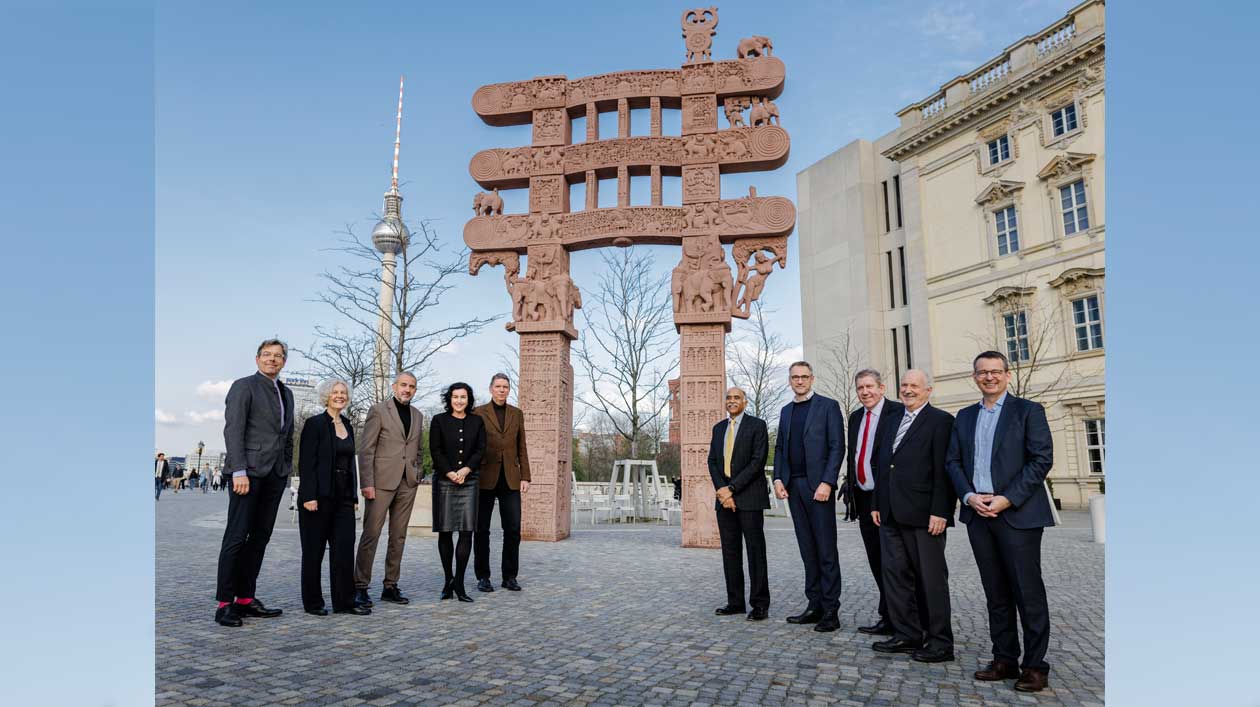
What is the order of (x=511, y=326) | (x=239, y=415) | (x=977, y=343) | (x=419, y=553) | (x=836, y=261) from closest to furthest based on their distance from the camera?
(x=239, y=415), (x=419, y=553), (x=511, y=326), (x=977, y=343), (x=836, y=261)

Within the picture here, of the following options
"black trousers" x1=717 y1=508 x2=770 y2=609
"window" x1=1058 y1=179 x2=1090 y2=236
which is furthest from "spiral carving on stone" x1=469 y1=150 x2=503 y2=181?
"window" x1=1058 y1=179 x2=1090 y2=236

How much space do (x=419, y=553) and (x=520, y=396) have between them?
3.16 metres

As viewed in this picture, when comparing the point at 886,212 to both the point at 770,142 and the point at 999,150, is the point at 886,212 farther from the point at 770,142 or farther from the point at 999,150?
the point at 770,142

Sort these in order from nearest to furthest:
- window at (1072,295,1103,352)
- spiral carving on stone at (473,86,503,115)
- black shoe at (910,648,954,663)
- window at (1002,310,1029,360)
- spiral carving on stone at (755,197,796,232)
Result: black shoe at (910,648,954,663) → spiral carving on stone at (755,197,796,232) → spiral carving on stone at (473,86,503,115) → window at (1072,295,1103,352) → window at (1002,310,1029,360)

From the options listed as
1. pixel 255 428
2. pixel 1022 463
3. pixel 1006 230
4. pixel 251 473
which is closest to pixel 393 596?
pixel 251 473

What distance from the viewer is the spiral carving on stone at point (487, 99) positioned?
506 inches

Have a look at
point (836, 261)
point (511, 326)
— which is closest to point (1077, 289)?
point (836, 261)

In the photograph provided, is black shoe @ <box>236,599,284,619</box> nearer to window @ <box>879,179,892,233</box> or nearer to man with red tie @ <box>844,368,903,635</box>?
man with red tie @ <box>844,368,903,635</box>

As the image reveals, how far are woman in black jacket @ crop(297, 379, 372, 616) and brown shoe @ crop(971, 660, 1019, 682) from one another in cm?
419

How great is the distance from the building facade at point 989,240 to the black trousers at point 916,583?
15337mm

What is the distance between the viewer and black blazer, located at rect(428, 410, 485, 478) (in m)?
6.31

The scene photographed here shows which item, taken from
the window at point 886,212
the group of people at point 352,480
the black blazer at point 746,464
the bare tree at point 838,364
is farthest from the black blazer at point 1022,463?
the window at point 886,212

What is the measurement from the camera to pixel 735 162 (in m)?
11.9

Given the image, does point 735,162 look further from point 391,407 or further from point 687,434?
point 391,407
